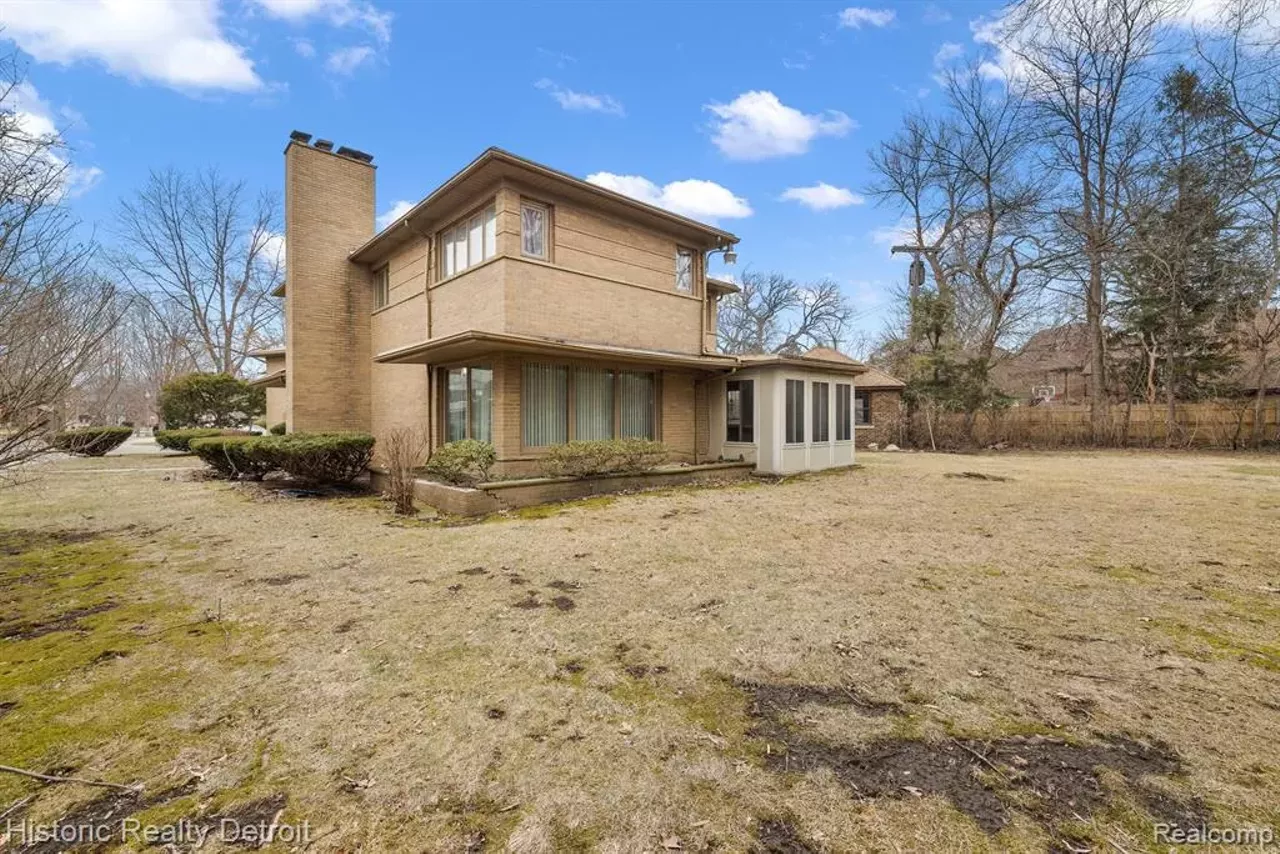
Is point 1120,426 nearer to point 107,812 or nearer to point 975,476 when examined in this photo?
point 975,476

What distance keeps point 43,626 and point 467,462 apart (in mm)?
5556

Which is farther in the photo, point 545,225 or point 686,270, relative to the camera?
point 686,270

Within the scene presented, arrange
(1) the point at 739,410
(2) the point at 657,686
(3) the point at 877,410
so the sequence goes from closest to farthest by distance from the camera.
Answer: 1. (2) the point at 657,686
2. (1) the point at 739,410
3. (3) the point at 877,410

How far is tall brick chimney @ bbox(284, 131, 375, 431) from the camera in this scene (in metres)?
13.6

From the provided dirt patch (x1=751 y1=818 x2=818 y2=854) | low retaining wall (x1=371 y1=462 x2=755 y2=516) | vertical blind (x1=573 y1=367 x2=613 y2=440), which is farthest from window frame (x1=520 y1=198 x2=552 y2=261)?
dirt patch (x1=751 y1=818 x2=818 y2=854)

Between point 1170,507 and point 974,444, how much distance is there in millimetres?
13916

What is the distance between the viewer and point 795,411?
12.8 m

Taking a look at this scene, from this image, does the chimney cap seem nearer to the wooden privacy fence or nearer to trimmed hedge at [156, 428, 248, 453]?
trimmed hedge at [156, 428, 248, 453]

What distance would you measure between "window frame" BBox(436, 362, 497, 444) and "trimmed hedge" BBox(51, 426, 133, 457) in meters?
5.23

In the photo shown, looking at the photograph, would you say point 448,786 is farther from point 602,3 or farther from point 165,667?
point 602,3

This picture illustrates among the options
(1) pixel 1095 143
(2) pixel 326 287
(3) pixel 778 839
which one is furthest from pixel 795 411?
(1) pixel 1095 143

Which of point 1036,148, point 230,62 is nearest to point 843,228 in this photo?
point 1036,148

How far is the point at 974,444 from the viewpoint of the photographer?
21.3 m

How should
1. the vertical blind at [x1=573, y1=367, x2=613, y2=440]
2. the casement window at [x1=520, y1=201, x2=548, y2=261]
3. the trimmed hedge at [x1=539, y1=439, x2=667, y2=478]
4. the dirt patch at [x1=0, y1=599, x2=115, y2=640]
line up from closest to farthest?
the dirt patch at [x1=0, y1=599, x2=115, y2=640] < the trimmed hedge at [x1=539, y1=439, x2=667, y2=478] < the casement window at [x1=520, y1=201, x2=548, y2=261] < the vertical blind at [x1=573, y1=367, x2=613, y2=440]
